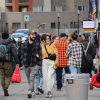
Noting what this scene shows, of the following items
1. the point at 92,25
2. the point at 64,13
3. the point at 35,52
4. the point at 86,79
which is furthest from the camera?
the point at 64,13

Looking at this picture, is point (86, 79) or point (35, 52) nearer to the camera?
point (86, 79)

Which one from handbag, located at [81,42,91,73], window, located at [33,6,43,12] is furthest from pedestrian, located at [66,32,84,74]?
window, located at [33,6,43,12]

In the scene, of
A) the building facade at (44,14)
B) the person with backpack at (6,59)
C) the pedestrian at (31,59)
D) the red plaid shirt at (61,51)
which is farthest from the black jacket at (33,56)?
the building facade at (44,14)

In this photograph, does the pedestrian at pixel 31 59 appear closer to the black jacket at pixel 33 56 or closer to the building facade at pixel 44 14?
the black jacket at pixel 33 56

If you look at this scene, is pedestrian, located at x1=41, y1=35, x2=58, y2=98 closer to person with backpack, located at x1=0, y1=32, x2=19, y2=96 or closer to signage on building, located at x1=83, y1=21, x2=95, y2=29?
person with backpack, located at x1=0, y1=32, x2=19, y2=96

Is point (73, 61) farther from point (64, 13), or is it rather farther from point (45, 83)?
point (64, 13)

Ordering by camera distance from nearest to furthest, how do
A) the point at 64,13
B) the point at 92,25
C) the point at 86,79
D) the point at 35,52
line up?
the point at 86,79, the point at 35,52, the point at 92,25, the point at 64,13

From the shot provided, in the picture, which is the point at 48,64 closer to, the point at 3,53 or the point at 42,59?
the point at 42,59

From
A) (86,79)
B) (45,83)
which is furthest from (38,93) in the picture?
(86,79)

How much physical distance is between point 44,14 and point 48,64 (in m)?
55.5

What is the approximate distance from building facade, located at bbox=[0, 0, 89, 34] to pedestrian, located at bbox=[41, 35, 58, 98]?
169 feet

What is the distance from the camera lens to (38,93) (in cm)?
909

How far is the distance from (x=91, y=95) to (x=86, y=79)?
2389 millimetres

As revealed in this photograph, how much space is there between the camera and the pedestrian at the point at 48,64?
8.61m
